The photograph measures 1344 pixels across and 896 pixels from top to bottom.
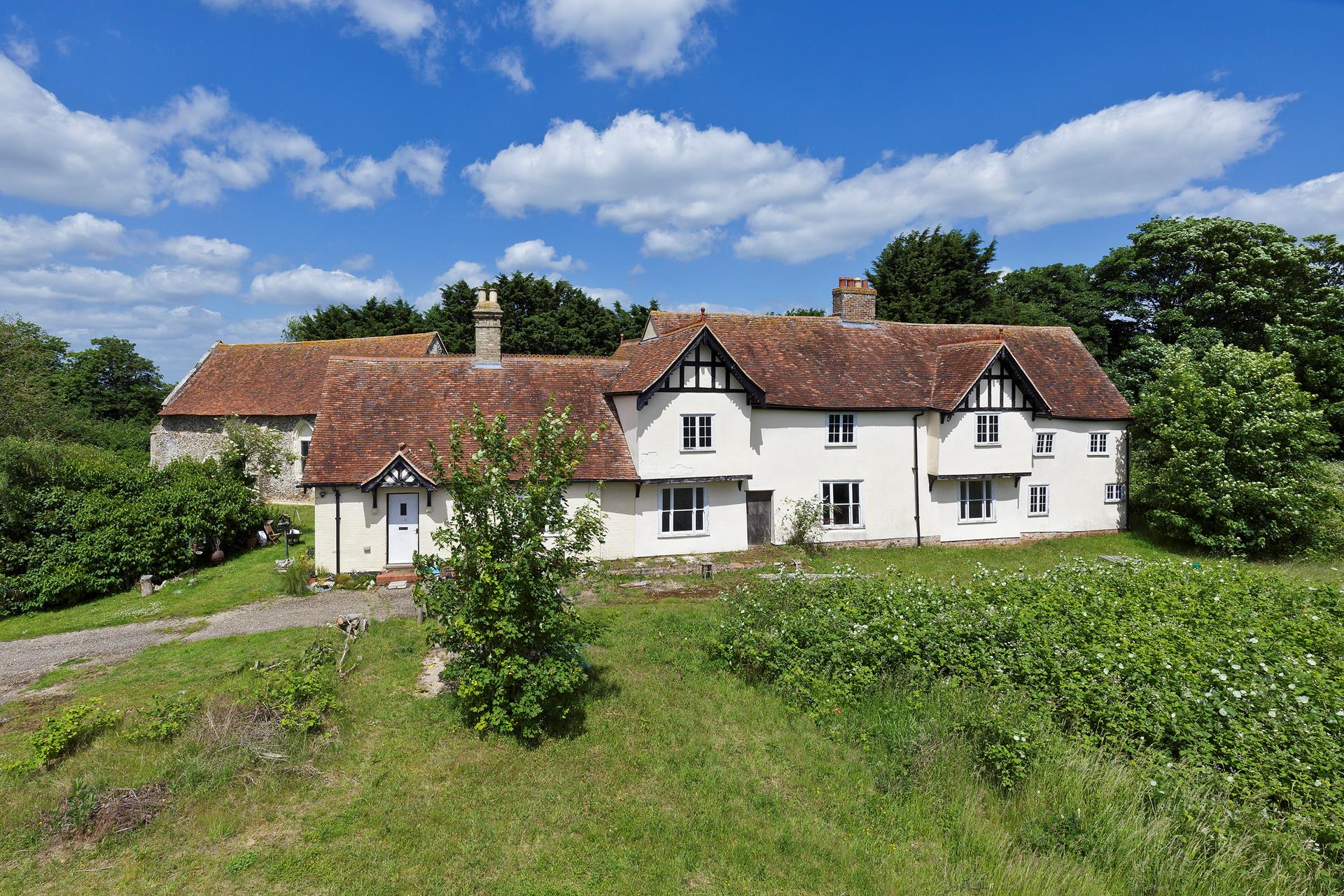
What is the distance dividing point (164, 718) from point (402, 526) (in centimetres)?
1074

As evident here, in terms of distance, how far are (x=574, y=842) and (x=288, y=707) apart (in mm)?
5192

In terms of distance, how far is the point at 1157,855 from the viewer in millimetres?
7578

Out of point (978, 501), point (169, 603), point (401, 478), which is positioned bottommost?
point (169, 603)

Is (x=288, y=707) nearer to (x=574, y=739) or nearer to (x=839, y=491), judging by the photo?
(x=574, y=739)

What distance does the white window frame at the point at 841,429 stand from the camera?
24.9 meters

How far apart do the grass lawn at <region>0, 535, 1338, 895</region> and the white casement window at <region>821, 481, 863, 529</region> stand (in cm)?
1407

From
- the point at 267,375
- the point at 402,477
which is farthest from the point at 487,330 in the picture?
the point at 267,375

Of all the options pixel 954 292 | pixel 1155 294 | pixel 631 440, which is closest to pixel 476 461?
pixel 631 440

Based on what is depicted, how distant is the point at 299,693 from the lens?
10516 millimetres

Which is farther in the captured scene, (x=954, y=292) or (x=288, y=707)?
(x=954, y=292)

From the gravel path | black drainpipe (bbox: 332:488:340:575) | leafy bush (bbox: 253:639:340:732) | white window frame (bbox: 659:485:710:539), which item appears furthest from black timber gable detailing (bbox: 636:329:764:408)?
leafy bush (bbox: 253:639:340:732)

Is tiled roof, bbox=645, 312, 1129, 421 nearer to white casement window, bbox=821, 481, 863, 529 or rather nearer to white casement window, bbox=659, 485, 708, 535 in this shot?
white casement window, bbox=821, 481, 863, 529

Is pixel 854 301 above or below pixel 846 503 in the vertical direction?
above

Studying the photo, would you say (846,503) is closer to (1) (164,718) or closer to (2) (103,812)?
(1) (164,718)
